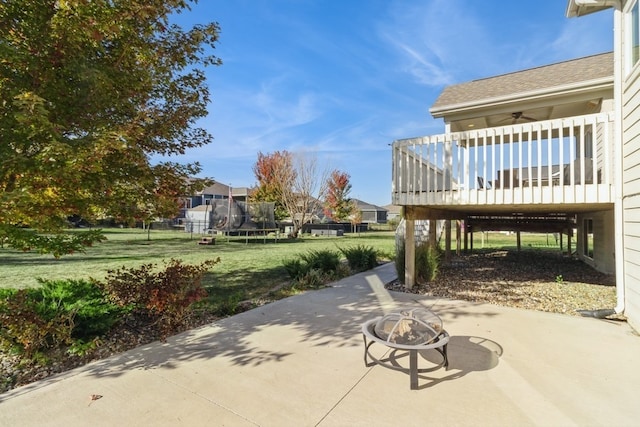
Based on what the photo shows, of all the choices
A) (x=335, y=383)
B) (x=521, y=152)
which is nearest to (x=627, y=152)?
(x=521, y=152)

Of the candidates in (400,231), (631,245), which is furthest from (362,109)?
(631,245)

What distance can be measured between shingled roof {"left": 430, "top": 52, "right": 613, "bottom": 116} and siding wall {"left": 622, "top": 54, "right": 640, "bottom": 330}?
246cm

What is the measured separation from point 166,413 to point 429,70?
36.4 ft

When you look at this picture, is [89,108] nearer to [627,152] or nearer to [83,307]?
[83,307]

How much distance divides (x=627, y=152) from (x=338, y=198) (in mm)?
24391

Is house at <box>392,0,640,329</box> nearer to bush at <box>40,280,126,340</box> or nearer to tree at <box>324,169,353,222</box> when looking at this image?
bush at <box>40,280,126,340</box>

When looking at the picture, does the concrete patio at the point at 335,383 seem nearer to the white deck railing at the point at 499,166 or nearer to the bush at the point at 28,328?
the bush at the point at 28,328

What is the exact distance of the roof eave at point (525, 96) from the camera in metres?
5.79

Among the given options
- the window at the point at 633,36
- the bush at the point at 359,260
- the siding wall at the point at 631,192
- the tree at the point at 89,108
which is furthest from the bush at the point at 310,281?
the window at the point at 633,36

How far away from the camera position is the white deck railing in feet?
14.7

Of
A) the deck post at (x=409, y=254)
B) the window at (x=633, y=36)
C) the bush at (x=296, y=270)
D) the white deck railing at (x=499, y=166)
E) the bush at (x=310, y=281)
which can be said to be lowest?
the bush at (x=310, y=281)

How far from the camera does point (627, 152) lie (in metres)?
3.95

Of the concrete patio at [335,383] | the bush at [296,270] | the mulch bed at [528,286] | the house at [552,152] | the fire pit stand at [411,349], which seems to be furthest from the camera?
the bush at [296,270]

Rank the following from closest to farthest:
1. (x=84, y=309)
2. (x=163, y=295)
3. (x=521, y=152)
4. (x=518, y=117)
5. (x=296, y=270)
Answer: (x=84, y=309)
(x=163, y=295)
(x=521, y=152)
(x=296, y=270)
(x=518, y=117)
